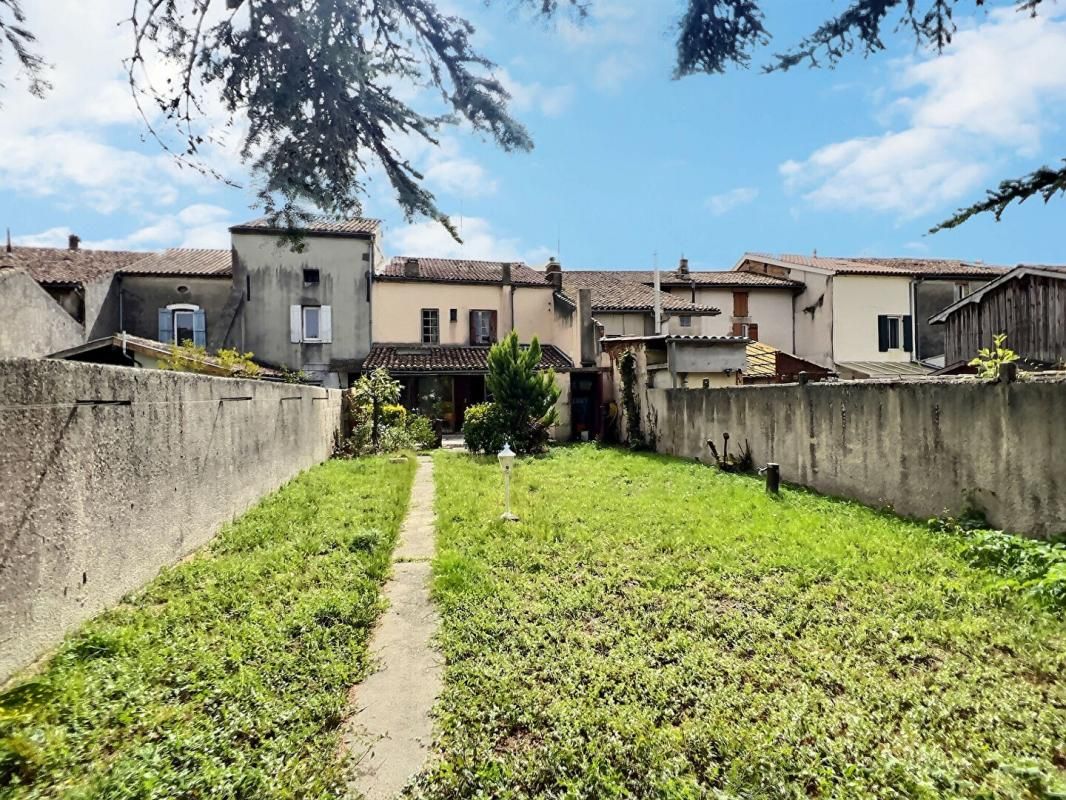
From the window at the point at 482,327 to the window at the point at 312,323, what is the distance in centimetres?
617

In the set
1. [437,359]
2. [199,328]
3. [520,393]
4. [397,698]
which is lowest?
[397,698]

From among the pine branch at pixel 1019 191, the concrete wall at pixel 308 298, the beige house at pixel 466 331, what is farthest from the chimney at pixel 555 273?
the pine branch at pixel 1019 191

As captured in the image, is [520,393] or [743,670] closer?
[743,670]

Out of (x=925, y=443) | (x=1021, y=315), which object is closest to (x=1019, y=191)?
(x=925, y=443)

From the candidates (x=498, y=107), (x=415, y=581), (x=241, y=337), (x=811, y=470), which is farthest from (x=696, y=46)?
(x=241, y=337)

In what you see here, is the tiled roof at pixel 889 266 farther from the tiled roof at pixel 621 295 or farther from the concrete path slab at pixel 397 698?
the concrete path slab at pixel 397 698

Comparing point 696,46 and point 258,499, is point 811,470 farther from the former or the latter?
point 258,499

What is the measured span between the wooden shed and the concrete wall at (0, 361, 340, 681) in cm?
1712

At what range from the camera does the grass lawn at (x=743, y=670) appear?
8.68ft

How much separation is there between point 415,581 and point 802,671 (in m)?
3.68

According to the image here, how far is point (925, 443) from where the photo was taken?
7.02 meters

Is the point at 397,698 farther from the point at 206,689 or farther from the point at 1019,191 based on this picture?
the point at 1019,191

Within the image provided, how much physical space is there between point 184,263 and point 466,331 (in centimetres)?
1164

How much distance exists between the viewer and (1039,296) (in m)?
13.8
